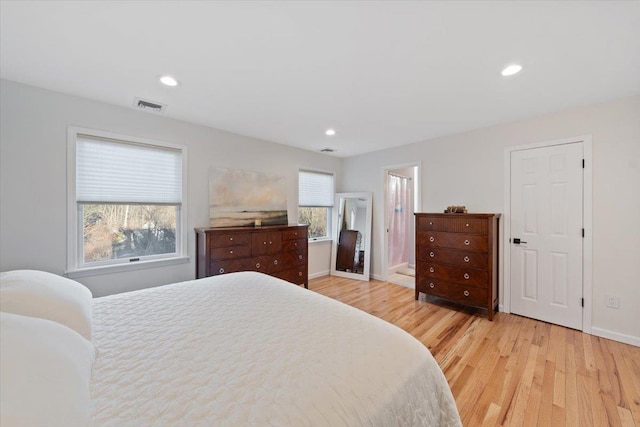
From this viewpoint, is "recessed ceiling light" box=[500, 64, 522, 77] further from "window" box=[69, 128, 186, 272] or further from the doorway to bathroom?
"window" box=[69, 128, 186, 272]

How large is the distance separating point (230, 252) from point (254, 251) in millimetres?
329

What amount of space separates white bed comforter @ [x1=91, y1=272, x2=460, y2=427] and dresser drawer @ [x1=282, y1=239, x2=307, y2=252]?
7.08 ft

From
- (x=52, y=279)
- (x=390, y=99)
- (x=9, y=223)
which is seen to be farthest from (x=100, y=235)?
(x=390, y=99)

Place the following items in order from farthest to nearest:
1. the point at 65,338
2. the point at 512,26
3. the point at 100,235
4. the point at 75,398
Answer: the point at 100,235 < the point at 512,26 < the point at 65,338 < the point at 75,398

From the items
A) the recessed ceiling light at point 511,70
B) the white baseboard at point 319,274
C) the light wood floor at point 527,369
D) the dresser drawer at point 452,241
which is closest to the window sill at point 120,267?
the white baseboard at point 319,274

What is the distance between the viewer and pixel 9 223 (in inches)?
86.4

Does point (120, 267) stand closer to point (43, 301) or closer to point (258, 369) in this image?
point (43, 301)

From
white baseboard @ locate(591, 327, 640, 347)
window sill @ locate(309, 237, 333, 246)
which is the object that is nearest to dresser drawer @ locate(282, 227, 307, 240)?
window sill @ locate(309, 237, 333, 246)

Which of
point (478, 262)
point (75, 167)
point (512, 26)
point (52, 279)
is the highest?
point (512, 26)

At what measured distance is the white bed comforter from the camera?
0.76 meters

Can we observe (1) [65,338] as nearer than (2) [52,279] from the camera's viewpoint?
Yes

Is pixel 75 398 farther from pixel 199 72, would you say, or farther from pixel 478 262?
pixel 478 262

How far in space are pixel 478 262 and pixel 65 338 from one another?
3.54 metres

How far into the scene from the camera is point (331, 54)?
1791mm
